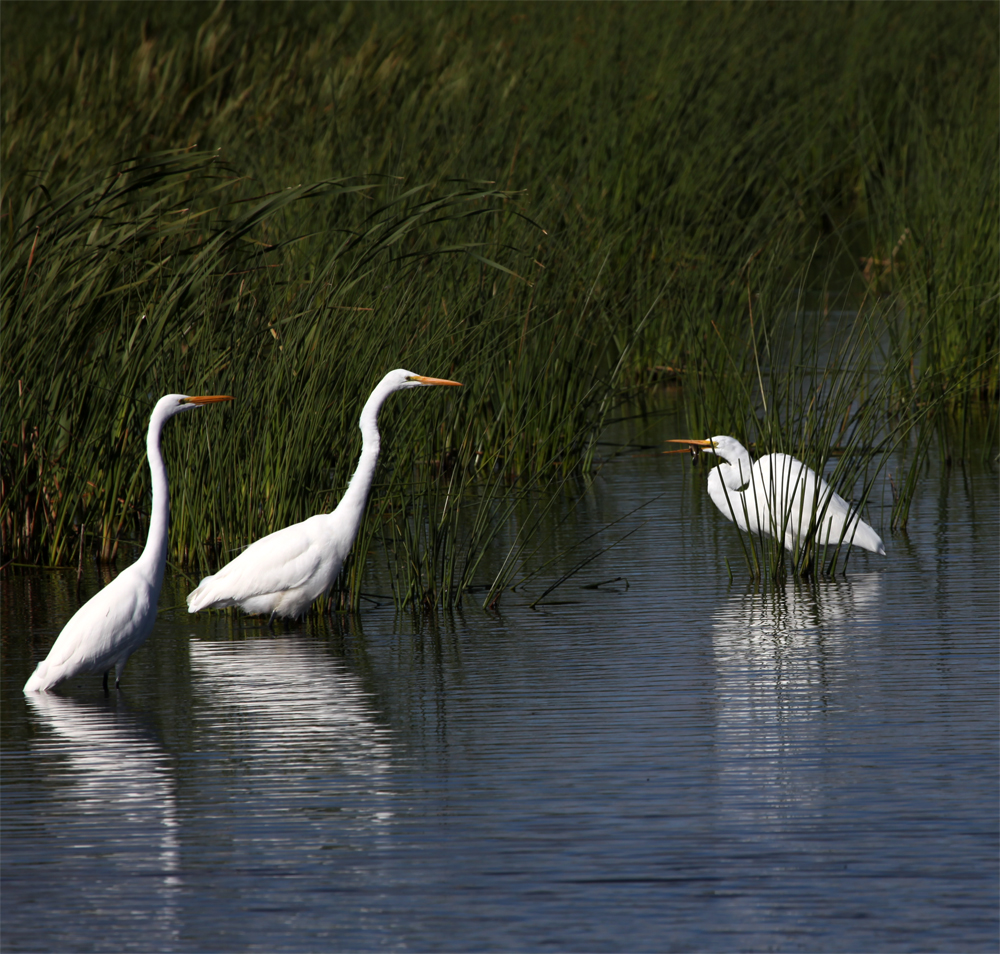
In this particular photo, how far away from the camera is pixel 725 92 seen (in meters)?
12.3

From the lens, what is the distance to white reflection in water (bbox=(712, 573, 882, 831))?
3.84m

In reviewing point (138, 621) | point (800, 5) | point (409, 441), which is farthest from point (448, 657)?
point (800, 5)

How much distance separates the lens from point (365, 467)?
579 centimetres

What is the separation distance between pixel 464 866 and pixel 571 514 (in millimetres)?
4148

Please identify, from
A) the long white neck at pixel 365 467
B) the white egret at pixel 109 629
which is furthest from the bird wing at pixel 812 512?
the white egret at pixel 109 629

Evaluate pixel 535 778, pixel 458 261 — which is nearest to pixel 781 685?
pixel 535 778

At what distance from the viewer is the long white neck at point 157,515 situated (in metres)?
5.10

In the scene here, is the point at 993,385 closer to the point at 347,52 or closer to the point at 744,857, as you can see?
the point at 744,857

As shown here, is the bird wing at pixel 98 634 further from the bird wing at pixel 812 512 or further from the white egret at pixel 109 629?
the bird wing at pixel 812 512

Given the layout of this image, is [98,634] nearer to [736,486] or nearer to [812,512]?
[812,512]

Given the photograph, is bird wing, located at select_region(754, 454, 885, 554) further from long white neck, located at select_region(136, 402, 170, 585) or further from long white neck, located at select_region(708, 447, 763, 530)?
Result: long white neck, located at select_region(136, 402, 170, 585)

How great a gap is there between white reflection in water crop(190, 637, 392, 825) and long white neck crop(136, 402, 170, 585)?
1.22ft

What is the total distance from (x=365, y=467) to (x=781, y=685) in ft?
5.68

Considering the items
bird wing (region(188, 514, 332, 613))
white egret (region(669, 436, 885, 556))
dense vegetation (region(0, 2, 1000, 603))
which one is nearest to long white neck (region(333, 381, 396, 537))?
bird wing (region(188, 514, 332, 613))
